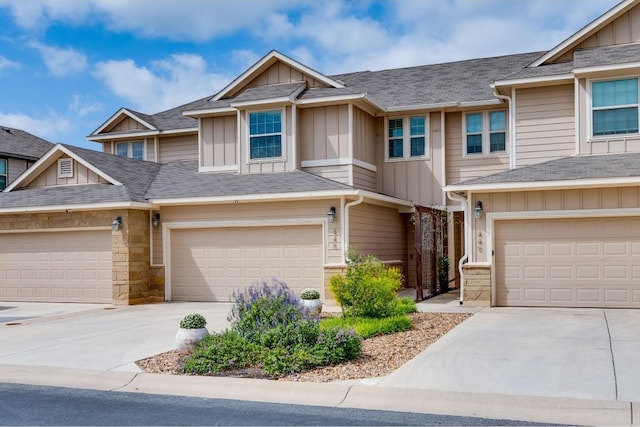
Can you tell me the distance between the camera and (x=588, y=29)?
16.5 metres

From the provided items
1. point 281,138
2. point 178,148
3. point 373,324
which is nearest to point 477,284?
point 373,324

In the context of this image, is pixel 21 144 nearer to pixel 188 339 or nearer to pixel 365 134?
pixel 365 134

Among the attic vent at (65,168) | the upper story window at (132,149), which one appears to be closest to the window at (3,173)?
the upper story window at (132,149)

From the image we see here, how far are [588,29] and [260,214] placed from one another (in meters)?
9.52

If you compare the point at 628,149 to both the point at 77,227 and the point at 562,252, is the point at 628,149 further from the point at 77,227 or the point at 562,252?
the point at 77,227

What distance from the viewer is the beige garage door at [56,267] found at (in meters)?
17.8

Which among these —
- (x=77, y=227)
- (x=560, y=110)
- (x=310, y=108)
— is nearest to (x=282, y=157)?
(x=310, y=108)

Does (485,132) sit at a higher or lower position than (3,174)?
higher

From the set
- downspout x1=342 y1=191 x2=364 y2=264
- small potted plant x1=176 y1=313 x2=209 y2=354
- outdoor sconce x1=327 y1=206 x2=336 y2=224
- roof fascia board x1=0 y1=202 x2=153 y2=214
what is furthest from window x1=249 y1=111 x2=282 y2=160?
small potted plant x1=176 y1=313 x2=209 y2=354

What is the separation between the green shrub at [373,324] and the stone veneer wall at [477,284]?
12.5 feet

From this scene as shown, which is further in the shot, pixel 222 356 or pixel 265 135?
pixel 265 135

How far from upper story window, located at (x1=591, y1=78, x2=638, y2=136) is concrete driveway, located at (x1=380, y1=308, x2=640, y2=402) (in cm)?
505

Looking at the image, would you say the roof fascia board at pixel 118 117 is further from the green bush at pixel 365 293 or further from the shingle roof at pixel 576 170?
the green bush at pixel 365 293

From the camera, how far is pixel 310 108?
18562mm
